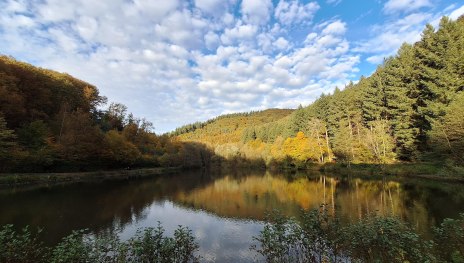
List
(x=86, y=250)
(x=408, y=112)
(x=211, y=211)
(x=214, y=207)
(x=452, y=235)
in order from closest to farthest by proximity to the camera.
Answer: (x=452, y=235), (x=86, y=250), (x=211, y=211), (x=214, y=207), (x=408, y=112)

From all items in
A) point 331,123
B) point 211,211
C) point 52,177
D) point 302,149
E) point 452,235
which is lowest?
point 211,211

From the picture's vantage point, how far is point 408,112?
149 feet

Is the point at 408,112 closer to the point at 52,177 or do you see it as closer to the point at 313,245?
the point at 313,245

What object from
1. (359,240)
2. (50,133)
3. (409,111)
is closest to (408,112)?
(409,111)

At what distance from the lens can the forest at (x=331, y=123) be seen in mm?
37500

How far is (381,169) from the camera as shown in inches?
1886

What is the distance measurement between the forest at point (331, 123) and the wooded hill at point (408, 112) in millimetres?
157

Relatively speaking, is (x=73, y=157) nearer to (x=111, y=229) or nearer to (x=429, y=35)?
(x=111, y=229)

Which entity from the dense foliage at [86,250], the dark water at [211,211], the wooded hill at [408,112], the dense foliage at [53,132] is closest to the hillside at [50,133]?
the dense foliage at [53,132]

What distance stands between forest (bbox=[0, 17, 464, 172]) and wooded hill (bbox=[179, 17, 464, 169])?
16cm

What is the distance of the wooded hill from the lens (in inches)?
1380

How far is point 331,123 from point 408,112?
30139mm

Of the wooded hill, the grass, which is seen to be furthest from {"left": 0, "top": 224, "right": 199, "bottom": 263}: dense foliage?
the wooded hill

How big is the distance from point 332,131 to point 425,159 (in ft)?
103
